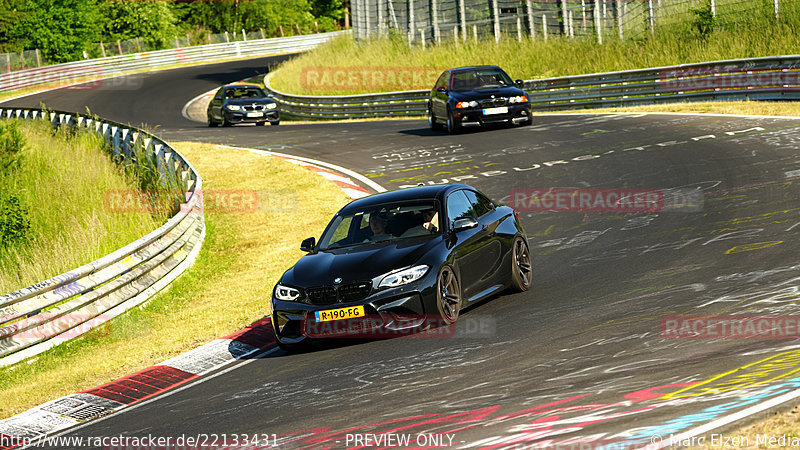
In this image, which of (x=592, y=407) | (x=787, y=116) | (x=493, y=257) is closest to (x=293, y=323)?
(x=493, y=257)

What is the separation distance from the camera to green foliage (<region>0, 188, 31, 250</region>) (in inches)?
781

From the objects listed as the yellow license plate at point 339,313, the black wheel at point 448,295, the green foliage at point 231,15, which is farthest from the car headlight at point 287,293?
the green foliage at point 231,15

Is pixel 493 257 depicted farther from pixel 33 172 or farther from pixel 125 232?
pixel 33 172

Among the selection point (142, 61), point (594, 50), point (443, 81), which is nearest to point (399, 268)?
point (443, 81)

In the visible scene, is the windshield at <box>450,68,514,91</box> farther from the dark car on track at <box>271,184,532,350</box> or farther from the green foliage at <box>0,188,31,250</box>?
the dark car on track at <box>271,184,532,350</box>

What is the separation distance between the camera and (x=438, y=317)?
9.35 m

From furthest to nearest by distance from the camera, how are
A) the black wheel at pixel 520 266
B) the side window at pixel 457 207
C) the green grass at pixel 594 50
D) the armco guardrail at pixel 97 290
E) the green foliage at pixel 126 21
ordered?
the green foliage at pixel 126 21 < the green grass at pixel 594 50 < the armco guardrail at pixel 97 290 < the black wheel at pixel 520 266 < the side window at pixel 457 207

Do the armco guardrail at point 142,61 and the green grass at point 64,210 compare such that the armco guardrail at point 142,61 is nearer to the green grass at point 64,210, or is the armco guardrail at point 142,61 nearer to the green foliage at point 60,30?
the green foliage at point 60,30

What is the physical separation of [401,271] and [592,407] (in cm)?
332

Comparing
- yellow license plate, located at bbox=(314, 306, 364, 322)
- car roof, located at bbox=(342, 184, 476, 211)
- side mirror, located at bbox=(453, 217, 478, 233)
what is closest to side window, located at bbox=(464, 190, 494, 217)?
car roof, located at bbox=(342, 184, 476, 211)

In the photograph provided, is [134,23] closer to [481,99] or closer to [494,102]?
[481,99]

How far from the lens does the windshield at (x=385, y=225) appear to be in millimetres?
10188

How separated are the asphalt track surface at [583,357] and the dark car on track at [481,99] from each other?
787cm

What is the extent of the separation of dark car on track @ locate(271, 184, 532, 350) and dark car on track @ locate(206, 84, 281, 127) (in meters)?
25.8
